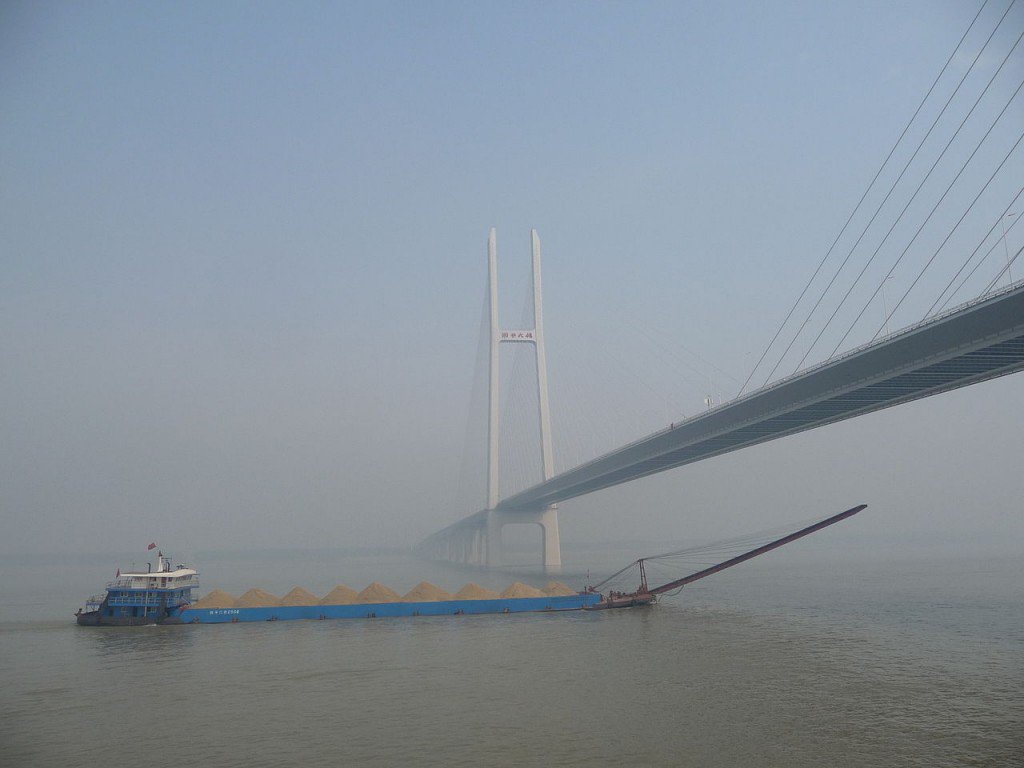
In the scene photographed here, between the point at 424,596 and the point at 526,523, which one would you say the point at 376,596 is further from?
the point at 526,523

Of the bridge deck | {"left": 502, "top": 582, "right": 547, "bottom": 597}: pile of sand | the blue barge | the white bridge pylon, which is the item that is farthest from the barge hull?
the white bridge pylon

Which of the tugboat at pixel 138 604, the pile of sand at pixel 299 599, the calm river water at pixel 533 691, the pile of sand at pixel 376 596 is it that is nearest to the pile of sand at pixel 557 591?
the calm river water at pixel 533 691

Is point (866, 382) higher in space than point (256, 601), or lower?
higher

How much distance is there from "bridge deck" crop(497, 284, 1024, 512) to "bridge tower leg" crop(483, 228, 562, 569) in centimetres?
1857

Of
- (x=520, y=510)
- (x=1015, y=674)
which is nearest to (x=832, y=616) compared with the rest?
(x=1015, y=674)

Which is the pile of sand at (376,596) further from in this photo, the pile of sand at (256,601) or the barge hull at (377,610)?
the pile of sand at (256,601)

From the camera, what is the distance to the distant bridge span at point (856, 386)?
30812mm

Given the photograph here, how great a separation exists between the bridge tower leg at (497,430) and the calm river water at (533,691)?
44528mm

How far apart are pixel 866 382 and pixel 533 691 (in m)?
24.9

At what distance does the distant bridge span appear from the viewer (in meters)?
30.8

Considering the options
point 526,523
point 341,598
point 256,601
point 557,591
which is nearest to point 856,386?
point 557,591

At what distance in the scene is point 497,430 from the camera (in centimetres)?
8744

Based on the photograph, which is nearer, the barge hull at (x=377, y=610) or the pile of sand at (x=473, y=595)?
the barge hull at (x=377, y=610)

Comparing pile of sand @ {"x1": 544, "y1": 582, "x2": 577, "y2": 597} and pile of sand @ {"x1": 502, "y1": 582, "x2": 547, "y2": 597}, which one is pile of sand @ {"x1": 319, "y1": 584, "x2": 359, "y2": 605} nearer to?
pile of sand @ {"x1": 502, "y1": 582, "x2": 547, "y2": 597}
